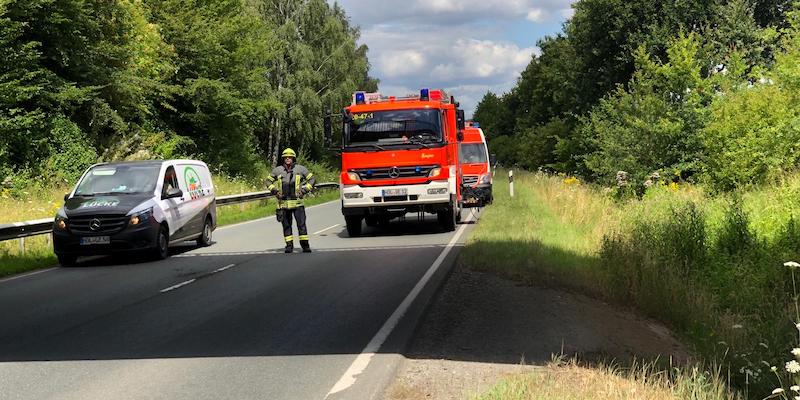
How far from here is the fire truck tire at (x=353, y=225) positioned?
666 inches

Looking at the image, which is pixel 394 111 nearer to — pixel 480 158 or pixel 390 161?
pixel 390 161

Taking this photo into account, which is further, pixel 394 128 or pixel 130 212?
pixel 394 128

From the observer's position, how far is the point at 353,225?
1712 centimetres

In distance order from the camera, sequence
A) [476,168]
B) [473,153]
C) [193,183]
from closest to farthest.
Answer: [193,183], [476,168], [473,153]

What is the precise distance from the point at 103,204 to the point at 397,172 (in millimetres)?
6409

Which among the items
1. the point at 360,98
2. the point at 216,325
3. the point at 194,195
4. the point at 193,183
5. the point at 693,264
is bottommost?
the point at 693,264

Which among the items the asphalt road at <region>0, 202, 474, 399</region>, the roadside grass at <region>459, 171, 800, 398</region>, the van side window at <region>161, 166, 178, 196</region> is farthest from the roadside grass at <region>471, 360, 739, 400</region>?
the van side window at <region>161, 166, 178, 196</region>

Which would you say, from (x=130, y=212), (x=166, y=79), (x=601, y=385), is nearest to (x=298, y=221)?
(x=130, y=212)

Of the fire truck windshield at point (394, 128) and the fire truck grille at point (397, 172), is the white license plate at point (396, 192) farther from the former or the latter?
the fire truck windshield at point (394, 128)

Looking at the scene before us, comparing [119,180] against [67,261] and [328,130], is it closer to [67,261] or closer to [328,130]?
[67,261]

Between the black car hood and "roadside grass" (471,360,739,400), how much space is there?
9.67m

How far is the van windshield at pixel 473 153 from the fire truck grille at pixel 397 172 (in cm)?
764

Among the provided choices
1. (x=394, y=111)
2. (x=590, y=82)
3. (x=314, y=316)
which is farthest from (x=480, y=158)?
(x=590, y=82)

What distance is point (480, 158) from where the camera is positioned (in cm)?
2353
